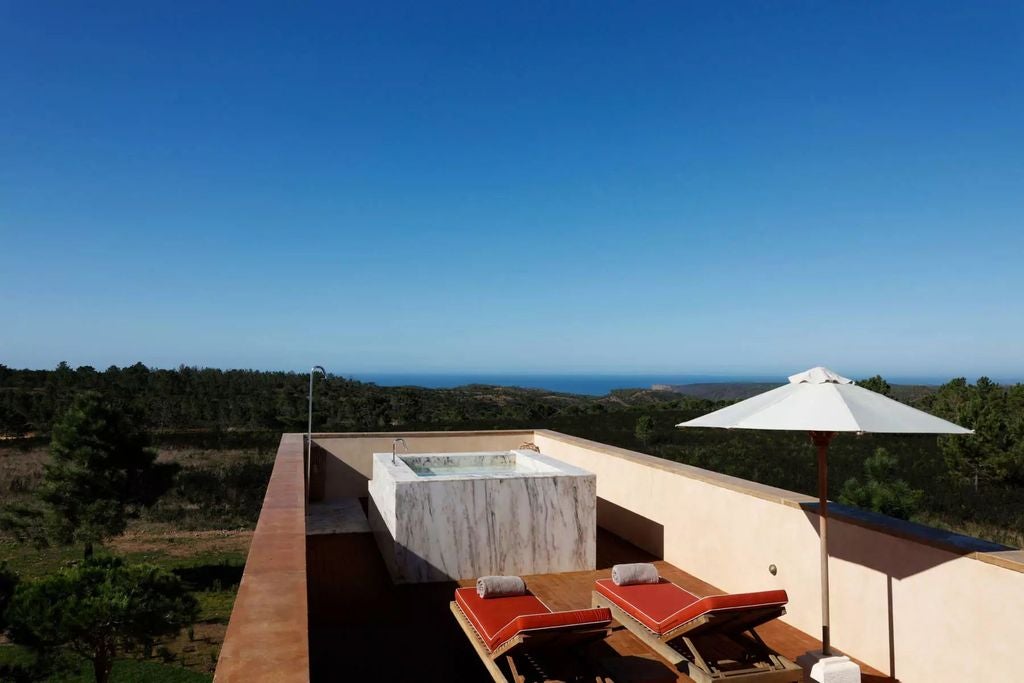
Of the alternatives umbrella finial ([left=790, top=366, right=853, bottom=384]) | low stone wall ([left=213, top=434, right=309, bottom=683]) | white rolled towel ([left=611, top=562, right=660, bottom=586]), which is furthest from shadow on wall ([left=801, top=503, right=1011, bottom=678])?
low stone wall ([left=213, top=434, right=309, bottom=683])

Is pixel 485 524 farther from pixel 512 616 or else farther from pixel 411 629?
pixel 512 616

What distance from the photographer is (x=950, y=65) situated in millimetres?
9445

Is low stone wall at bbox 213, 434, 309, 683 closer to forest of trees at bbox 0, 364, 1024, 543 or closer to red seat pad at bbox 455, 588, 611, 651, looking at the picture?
red seat pad at bbox 455, 588, 611, 651

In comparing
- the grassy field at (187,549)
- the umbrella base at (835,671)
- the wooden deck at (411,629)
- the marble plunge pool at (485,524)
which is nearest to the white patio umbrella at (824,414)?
the umbrella base at (835,671)

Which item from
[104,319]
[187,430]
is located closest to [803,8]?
[104,319]

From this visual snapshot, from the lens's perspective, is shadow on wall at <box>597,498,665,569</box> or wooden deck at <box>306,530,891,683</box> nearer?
wooden deck at <box>306,530,891,683</box>

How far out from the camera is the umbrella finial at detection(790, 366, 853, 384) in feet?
9.58

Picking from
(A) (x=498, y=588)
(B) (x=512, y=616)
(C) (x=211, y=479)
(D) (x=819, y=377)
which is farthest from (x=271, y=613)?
(C) (x=211, y=479)

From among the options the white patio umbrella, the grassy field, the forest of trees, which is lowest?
the grassy field

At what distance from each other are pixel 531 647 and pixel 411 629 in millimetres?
1302

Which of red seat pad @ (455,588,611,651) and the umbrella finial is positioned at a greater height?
the umbrella finial

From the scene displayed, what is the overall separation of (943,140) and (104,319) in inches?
956

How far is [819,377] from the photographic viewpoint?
2.95m

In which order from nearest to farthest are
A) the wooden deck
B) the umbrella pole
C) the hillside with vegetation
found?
1. the umbrella pole
2. the wooden deck
3. the hillside with vegetation
